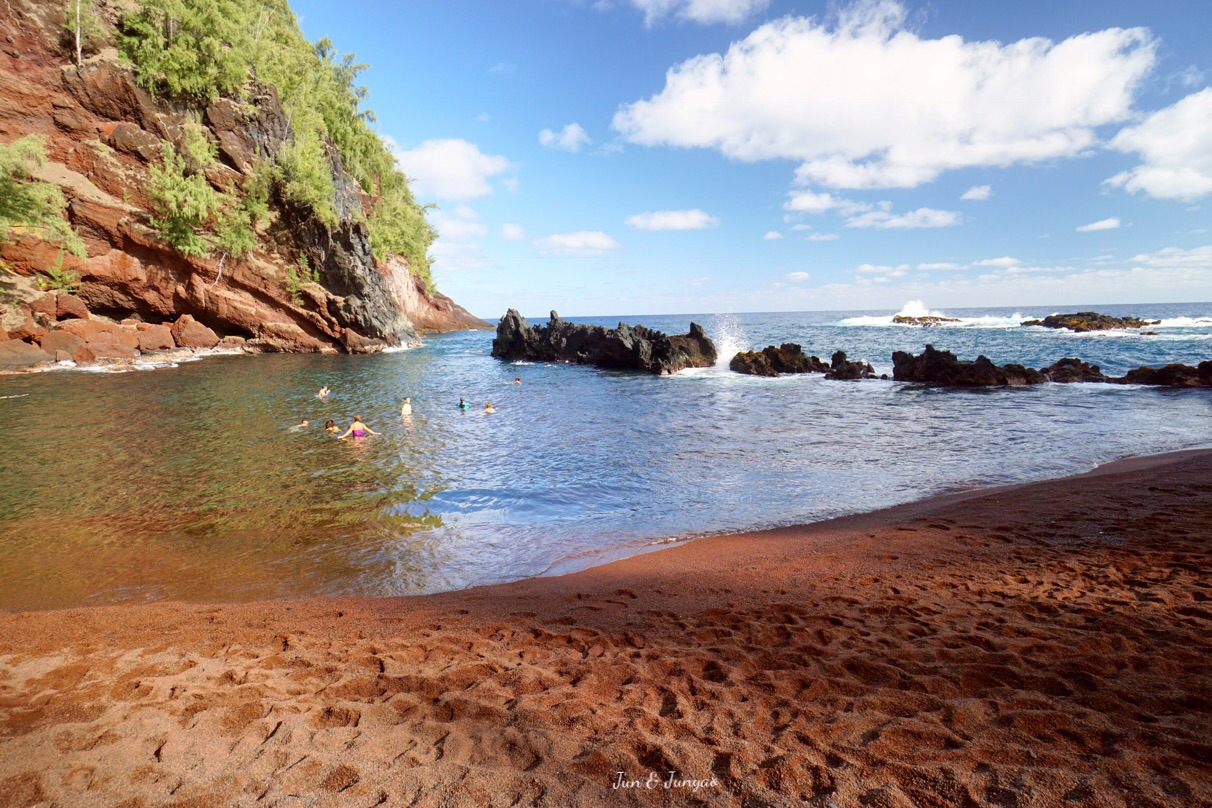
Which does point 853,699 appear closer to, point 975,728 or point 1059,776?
point 975,728

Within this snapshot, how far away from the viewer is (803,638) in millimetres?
4965

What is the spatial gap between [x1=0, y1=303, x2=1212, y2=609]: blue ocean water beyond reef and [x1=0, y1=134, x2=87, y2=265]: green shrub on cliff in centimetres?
964

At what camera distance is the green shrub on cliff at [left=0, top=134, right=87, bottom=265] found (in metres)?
28.1

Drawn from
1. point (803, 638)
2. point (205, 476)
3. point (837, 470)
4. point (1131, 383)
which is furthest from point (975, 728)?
point (1131, 383)

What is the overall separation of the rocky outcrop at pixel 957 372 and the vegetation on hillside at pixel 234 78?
47.2 m

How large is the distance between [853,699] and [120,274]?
4768 centimetres

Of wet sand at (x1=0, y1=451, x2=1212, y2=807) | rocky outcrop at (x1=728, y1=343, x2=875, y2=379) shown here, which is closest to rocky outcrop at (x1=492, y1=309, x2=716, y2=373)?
rocky outcrop at (x1=728, y1=343, x2=875, y2=379)

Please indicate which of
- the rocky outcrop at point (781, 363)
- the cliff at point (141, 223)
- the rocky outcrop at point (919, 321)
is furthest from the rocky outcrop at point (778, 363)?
the rocky outcrop at point (919, 321)

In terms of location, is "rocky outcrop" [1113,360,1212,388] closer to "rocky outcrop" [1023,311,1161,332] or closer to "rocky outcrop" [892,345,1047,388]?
"rocky outcrop" [892,345,1047,388]

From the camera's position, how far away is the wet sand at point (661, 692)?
10.1 feet

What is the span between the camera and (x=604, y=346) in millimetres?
43344

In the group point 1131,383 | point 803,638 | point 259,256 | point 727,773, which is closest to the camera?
point 727,773

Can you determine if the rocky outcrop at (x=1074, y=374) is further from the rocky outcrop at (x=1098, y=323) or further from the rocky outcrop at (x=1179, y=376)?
the rocky outcrop at (x=1098, y=323)

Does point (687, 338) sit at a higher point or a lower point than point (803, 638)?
higher
